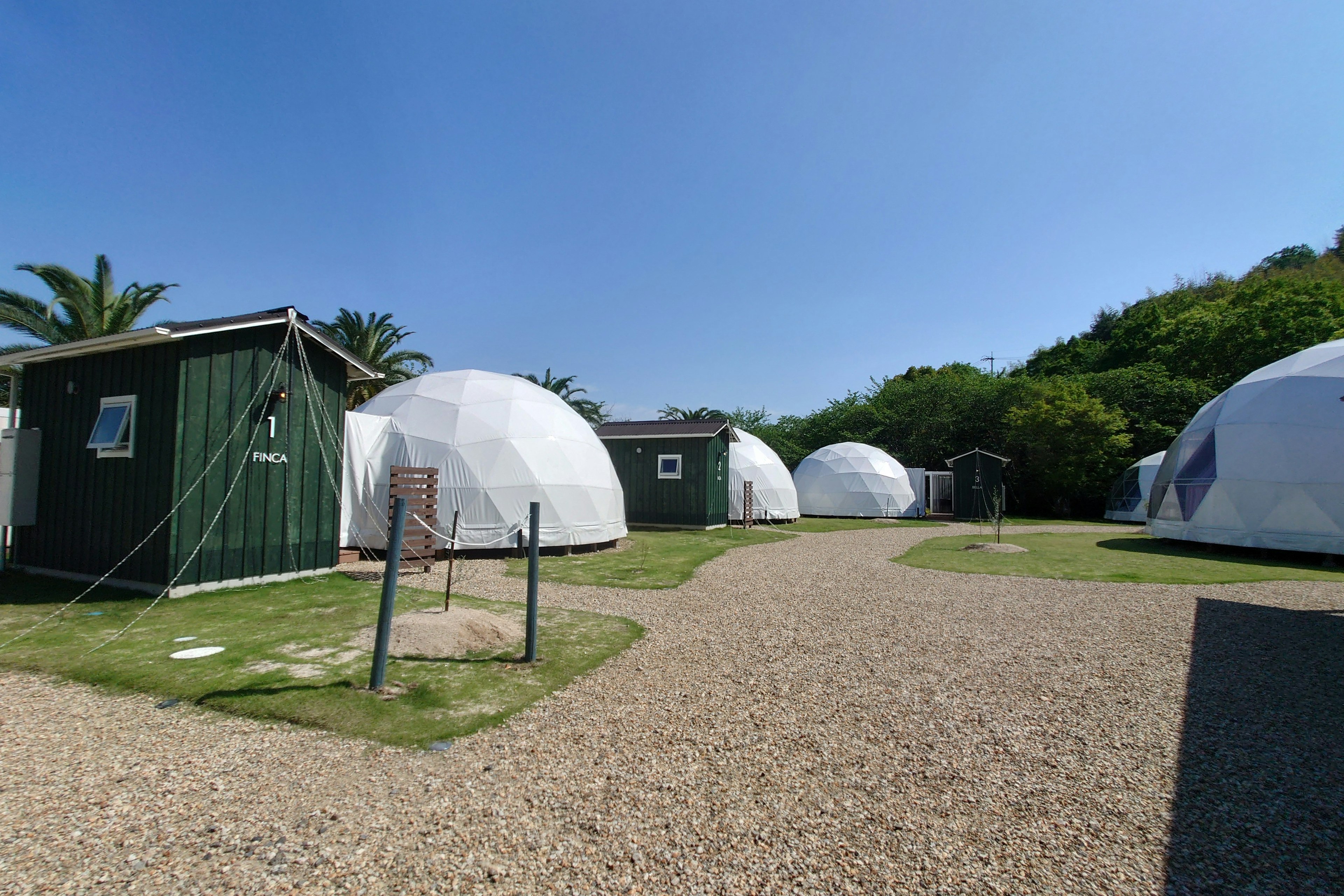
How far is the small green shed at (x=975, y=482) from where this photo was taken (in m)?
29.5

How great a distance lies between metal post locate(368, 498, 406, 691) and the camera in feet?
15.4

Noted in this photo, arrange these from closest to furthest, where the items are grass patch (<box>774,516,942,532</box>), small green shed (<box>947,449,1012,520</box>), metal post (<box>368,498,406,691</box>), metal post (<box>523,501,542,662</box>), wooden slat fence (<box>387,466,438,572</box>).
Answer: metal post (<box>368,498,406,691</box>) < metal post (<box>523,501,542,662</box>) < wooden slat fence (<box>387,466,438,572</box>) < grass patch (<box>774,516,942,532</box>) < small green shed (<box>947,449,1012,520</box>)

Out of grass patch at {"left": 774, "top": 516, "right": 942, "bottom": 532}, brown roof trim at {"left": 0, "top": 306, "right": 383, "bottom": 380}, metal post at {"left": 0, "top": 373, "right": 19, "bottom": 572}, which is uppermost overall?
brown roof trim at {"left": 0, "top": 306, "right": 383, "bottom": 380}

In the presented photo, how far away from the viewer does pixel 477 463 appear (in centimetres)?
1280

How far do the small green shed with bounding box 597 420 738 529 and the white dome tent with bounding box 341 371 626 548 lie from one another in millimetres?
6121

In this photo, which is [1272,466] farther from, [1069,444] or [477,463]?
[477,463]

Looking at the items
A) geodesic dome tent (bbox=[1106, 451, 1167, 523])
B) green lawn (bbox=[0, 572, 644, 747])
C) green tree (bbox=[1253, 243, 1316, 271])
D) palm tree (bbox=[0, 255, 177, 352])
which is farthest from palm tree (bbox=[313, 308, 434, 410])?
green tree (bbox=[1253, 243, 1316, 271])

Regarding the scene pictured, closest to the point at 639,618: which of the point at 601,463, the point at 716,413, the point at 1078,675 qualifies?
the point at 1078,675

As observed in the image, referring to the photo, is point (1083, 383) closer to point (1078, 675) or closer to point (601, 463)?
point (601, 463)

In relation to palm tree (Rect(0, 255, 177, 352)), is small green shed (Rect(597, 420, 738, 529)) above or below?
below

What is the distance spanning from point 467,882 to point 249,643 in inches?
189

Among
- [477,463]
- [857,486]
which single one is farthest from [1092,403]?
[477,463]

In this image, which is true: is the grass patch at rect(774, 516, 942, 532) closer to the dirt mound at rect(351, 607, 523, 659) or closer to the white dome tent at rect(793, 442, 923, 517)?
the white dome tent at rect(793, 442, 923, 517)

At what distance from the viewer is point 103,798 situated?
10.7 feet
